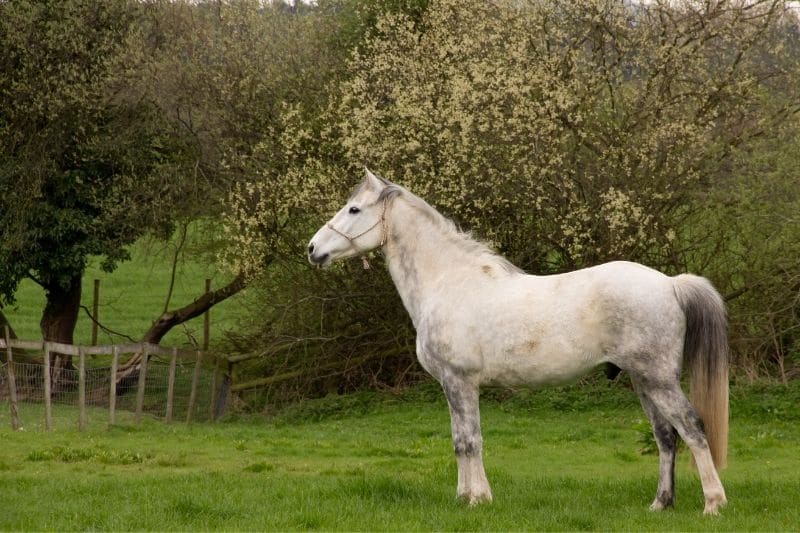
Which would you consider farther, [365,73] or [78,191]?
[78,191]

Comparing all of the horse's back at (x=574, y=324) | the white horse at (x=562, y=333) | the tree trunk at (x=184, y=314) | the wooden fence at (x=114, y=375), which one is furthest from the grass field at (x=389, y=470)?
the tree trunk at (x=184, y=314)

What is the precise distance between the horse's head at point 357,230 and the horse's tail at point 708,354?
103 inches

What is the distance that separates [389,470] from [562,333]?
4232mm

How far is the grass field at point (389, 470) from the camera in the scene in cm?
820

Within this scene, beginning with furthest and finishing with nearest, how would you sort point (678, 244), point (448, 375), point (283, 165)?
point (283, 165) < point (678, 244) < point (448, 375)

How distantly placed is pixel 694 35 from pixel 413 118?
4.84 meters

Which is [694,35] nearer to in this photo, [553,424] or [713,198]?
[713,198]

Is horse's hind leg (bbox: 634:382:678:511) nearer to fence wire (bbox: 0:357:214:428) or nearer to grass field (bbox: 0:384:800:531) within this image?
grass field (bbox: 0:384:800:531)

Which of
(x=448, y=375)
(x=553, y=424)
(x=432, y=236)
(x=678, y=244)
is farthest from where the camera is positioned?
(x=678, y=244)

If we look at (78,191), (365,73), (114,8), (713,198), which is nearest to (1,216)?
(78,191)

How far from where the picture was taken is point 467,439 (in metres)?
8.82

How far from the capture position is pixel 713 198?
17.9m

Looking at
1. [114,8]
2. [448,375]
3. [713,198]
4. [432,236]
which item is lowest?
[448,375]

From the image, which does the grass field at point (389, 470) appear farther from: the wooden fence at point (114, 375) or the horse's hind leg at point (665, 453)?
the wooden fence at point (114, 375)
